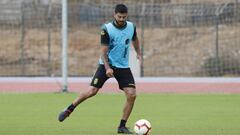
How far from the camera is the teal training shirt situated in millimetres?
13492

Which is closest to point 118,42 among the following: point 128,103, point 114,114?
point 128,103

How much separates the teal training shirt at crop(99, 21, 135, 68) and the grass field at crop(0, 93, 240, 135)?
4.18 feet

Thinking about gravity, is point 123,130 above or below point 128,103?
below

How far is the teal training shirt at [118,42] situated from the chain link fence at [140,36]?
19253 mm

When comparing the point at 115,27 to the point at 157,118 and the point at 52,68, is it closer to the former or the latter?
the point at 157,118

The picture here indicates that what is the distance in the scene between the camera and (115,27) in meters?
13.5

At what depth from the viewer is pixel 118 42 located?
1355 centimetres

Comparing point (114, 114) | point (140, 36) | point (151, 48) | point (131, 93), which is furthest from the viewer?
point (151, 48)

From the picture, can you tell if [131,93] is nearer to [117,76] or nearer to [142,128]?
[117,76]

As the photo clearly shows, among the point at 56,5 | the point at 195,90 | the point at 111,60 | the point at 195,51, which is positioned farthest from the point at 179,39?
the point at 111,60

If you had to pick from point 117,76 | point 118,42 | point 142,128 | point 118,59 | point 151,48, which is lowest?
point 142,128

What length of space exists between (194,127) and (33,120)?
3.53 m

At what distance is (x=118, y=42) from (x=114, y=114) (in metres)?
4.09

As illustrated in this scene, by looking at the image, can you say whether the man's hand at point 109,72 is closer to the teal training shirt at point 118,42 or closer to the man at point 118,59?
the man at point 118,59
